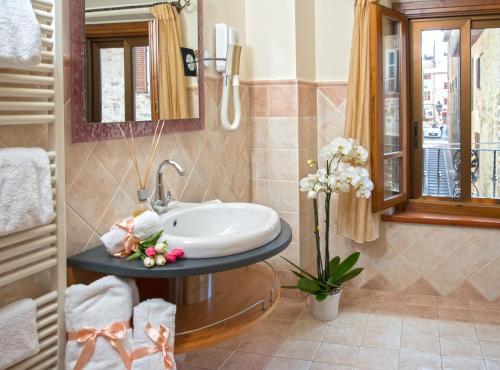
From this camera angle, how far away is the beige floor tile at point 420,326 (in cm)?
284

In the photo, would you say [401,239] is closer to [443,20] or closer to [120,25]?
[443,20]

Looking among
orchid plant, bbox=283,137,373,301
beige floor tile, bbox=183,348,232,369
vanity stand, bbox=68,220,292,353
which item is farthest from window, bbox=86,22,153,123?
beige floor tile, bbox=183,348,232,369

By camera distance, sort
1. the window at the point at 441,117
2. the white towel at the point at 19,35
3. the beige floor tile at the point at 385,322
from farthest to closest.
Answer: the window at the point at 441,117 → the beige floor tile at the point at 385,322 → the white towel at the point at 19,35

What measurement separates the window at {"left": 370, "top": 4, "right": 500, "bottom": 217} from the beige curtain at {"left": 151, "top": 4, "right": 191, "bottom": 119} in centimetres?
130

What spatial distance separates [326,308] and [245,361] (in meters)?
0.65

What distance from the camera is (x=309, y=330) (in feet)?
9.46

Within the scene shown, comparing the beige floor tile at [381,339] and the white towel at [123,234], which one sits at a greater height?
the white towel at [123,234]

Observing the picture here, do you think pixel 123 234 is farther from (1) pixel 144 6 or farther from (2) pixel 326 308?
(2) pixel 326 308

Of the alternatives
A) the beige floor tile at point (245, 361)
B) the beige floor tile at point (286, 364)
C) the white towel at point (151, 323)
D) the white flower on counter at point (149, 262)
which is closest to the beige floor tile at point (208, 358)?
the beige floor tile at point (245, 361)

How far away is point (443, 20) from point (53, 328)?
9.53 ft

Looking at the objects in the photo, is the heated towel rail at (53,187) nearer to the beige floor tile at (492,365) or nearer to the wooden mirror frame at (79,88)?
the wooden mirror frame at (79,88)

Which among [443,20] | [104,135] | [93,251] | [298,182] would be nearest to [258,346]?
[298,182]

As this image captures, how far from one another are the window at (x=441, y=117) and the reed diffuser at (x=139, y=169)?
4.73 feet

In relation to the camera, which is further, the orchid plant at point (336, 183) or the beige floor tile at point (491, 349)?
the orchid plant at point (336, 183)
